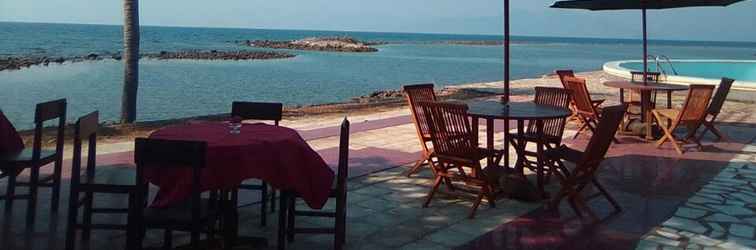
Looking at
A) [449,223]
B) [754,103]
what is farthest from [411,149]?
[754,103]

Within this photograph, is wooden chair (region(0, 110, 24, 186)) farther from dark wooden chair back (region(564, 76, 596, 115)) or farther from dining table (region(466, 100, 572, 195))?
dark wooden chair back (region(564, 76, 596, 115))

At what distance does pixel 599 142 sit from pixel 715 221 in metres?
1.03

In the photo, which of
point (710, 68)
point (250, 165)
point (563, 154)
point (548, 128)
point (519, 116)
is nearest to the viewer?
point (250, 165)

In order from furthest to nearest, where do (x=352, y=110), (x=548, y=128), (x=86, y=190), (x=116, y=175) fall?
(x=352, y=110)
(x=548, y=128)
(x=116, y=175)
(x=86, y=190)

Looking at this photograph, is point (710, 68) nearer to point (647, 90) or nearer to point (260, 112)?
point (647, 90)

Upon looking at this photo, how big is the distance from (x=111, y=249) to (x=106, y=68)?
3102 cm

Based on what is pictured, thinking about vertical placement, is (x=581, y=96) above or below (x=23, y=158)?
above

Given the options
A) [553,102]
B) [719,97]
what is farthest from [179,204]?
[719,97]

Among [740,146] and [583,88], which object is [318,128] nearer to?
[583,88]

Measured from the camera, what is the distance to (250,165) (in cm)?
322

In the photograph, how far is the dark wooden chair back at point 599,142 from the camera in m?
4.37

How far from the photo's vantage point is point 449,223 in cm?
434

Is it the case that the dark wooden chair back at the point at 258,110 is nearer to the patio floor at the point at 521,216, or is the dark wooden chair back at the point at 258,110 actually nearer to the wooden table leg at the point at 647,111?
the patio floor at the point at 521,216

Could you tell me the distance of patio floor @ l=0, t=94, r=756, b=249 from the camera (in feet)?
12.8
